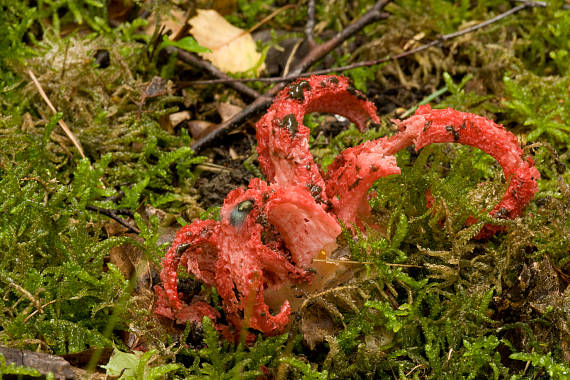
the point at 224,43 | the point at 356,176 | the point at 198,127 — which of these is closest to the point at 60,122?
the point at 198,127

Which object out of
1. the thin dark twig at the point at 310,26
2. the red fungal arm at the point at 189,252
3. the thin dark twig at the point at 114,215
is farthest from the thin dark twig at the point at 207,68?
the red fungal arm at the point at 189,252

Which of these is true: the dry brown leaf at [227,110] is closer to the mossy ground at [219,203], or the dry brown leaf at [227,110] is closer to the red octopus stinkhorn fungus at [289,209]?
the mossy ground at [219,203]

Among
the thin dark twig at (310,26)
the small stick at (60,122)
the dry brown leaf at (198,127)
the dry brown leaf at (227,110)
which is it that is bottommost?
the dry brown leaf at (198,127)

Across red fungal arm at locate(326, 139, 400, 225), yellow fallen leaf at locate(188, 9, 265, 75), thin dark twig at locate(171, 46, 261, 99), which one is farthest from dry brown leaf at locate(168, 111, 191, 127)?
red fungal arm at locate(326, 139, 400, 225)

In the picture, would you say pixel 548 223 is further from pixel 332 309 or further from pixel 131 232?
pixel 131 232

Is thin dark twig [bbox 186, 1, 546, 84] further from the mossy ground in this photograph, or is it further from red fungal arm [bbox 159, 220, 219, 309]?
red fungal arm [bbox 159, 220, 219, 309]

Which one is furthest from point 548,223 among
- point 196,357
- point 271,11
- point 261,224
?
point 271,11

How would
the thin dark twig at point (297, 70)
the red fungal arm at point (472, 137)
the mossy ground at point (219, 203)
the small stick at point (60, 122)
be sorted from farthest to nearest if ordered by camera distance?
the thin dark twig at point (297, 70)
the small stick at point (60, 122)
the red fungal arm at point (472, 137)
the mossy ground at point (219, 203)

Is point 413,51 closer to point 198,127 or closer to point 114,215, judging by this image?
point 198,127
